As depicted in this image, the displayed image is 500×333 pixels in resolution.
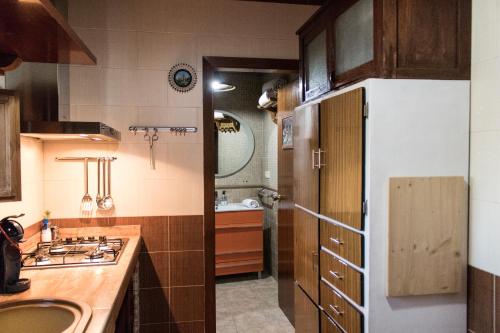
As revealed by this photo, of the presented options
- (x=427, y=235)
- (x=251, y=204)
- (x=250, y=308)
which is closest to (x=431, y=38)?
(x=427, y=235)

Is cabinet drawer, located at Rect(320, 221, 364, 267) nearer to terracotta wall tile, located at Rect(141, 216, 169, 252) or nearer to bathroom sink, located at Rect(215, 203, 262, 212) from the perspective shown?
terracotta wall tile, located at Rect(141, 216, 169, 252)

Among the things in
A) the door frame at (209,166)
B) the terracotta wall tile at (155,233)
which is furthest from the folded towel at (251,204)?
the terracotta wall tile at (155,233)

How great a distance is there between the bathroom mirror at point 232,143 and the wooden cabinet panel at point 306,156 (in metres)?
2.49

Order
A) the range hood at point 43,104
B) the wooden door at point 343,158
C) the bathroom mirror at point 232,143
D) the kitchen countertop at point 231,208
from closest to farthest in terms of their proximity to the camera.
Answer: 1. the wooden door at point 343,158
2. the range hood at point 43,104
3. the kitchen countertop at point 231,208
4. the bathroom mirror at point 232,143

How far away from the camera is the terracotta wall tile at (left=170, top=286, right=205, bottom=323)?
2.73 metres

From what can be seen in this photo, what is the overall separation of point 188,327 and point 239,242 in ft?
5.50

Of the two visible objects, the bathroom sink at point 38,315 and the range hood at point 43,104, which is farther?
the range hood at point 43,104

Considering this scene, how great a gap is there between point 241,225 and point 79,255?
7.93 feet

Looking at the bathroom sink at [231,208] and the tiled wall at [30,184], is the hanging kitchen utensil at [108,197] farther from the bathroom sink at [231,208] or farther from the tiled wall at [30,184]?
the bathroom sink at [231,208]

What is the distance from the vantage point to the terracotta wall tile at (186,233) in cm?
272

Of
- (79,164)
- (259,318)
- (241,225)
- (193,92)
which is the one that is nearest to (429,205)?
(193,92)

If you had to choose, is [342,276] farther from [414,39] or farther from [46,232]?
[46,232]

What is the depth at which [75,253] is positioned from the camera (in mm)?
2137

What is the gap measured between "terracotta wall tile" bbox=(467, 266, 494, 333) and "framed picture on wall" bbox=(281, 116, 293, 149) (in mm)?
1745
